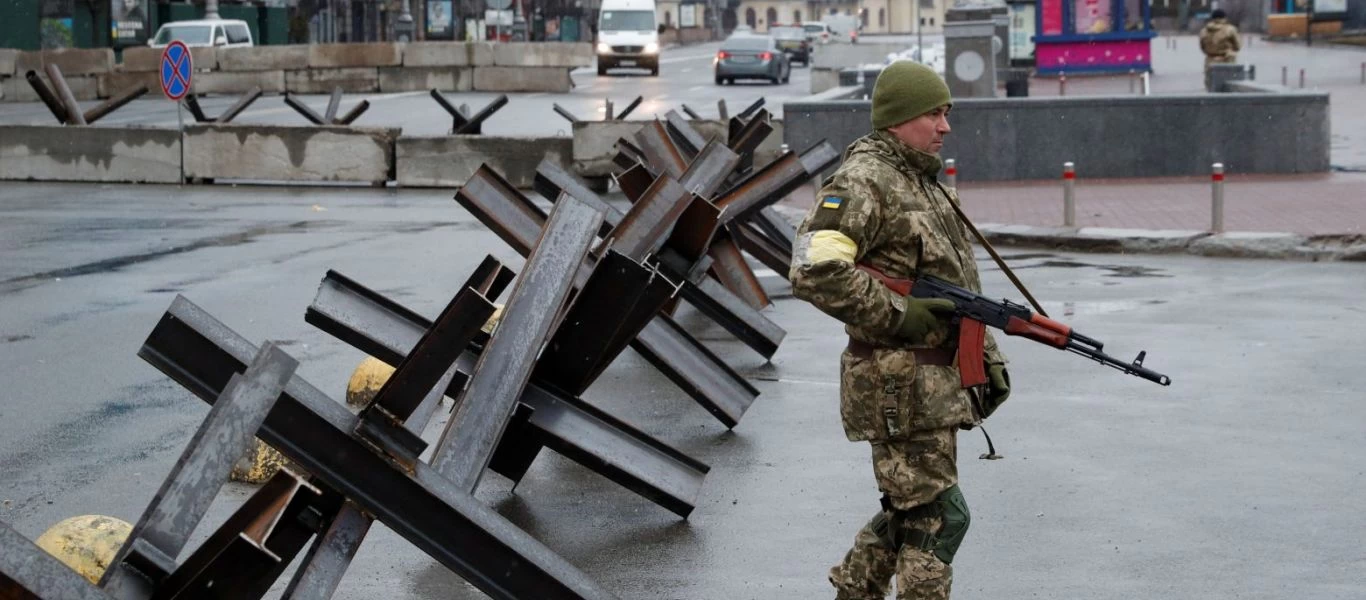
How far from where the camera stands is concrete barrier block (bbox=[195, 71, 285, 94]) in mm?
46438

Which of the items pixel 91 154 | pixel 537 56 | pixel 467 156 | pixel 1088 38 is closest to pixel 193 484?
pixel 467 156

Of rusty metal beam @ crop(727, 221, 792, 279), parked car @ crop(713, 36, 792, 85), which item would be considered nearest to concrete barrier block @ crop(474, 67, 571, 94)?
parked car @ crop(713, 36, 792, 85)

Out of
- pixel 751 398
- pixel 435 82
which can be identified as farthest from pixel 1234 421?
pixel 435 82

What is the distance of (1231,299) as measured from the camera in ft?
41.1

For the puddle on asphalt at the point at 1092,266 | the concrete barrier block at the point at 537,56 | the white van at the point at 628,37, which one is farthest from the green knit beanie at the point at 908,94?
the white van at the point at 628,37

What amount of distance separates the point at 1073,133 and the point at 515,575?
55.4ft

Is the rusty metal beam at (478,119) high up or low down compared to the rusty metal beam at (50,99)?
down

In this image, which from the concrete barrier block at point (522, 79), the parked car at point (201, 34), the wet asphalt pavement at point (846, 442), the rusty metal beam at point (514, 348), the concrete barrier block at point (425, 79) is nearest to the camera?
the rusty metal beam at point (514, 348)

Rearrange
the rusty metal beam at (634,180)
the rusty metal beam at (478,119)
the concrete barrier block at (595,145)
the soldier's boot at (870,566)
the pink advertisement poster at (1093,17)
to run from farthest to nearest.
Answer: the pink advertisement poster at (1093,17) < the rusty metal beam at (478,119) < the concrete barrier block at (595,145) < the rusty metal beam at (634,180) < the soldier's boot at (870,566)

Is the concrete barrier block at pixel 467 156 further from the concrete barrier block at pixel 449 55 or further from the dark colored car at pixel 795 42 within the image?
the dark colored car at pixel 795 42

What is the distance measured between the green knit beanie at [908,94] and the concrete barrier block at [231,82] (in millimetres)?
42807

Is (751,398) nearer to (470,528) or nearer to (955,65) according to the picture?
(470,528)

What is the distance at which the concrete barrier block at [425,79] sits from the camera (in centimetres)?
Result: 4866

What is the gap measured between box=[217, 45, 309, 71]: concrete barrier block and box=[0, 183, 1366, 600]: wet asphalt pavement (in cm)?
3305
